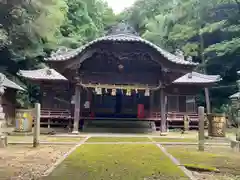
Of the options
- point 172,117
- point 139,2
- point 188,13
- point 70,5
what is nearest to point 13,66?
point 70,5

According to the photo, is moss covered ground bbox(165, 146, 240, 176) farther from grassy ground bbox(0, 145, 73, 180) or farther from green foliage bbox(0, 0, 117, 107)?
green foliage bbox(0, 0, 117, 107)

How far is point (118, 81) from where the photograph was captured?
17969mm

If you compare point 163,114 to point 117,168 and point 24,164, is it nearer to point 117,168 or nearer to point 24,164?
point 117,168

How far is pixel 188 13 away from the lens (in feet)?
94.0

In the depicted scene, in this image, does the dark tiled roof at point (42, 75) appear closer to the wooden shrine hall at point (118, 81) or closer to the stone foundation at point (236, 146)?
the wooden shrine hall at point (118, 81)

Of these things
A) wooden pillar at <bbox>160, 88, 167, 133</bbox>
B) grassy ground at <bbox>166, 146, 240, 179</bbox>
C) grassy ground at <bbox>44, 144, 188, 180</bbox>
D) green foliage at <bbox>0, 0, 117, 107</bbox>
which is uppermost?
green foliage at <bbox>0, 0, 117, 107</bbox>

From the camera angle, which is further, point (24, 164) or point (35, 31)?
point (35, 31)

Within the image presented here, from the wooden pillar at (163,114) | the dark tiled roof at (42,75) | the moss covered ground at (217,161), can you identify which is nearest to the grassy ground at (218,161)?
the moss covered ground at (217,161)

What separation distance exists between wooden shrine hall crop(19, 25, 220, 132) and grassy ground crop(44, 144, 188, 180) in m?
8.42

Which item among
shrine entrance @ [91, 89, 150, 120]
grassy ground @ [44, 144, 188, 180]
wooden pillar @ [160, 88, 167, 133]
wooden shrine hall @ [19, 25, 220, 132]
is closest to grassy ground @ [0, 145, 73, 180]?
grassy ground @ [44, 144, 188, 180]

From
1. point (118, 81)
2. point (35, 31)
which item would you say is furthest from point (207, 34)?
point (35, 31)

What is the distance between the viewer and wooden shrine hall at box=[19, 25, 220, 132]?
1591 cm

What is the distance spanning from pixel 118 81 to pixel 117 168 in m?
11.8

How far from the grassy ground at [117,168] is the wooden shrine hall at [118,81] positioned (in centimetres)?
842
